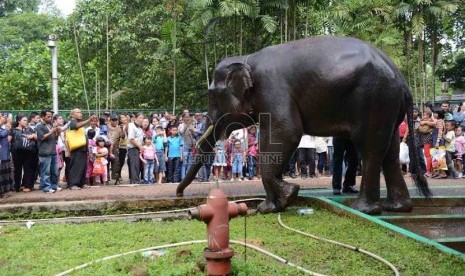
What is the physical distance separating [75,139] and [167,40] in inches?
385

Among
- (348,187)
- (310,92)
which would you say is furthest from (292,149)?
(348,187)

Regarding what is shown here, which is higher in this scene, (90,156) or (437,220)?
(90,156)

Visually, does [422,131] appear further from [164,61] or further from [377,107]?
[164,61]

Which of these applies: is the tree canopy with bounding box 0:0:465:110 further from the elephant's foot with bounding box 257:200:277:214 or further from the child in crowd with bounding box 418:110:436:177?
the elephant's foot with bounding box 257:200:277:214

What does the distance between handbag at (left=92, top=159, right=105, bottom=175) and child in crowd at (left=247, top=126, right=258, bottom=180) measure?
362 cm

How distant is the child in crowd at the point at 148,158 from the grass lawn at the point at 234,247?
4891mm

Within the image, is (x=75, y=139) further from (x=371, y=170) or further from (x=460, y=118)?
(x=460, y=118)

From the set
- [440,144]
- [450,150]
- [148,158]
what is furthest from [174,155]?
[450,150]

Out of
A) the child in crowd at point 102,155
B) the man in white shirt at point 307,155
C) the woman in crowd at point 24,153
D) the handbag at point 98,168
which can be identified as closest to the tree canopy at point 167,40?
the man in white shirt at point 307,155

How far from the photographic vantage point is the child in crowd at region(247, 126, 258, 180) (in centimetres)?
1330

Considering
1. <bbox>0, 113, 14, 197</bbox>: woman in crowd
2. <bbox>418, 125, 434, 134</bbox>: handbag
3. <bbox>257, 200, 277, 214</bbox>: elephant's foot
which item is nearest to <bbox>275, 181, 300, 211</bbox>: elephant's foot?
<bbox>257, 200, 277, 214</bbox>: elephant's foot

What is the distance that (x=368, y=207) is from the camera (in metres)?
7.51

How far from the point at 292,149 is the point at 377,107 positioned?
1.37 metres

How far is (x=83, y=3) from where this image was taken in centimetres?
2200
